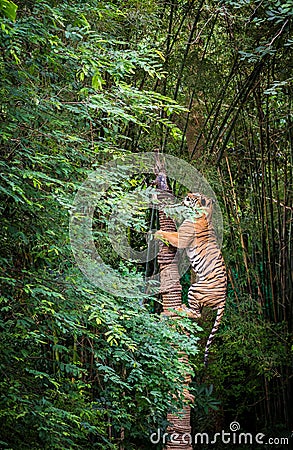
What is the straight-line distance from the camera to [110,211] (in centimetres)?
242

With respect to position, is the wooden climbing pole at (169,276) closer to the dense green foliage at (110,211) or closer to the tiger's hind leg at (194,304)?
the tiger's hind leg at (194,304)

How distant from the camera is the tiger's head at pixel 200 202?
2896 mm

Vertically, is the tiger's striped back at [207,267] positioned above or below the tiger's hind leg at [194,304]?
above

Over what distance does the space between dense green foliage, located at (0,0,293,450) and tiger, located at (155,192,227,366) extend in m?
0.27

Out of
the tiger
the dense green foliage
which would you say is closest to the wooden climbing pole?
the tiger

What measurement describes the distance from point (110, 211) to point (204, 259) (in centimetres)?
87

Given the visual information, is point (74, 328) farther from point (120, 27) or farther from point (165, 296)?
point (120, 27)

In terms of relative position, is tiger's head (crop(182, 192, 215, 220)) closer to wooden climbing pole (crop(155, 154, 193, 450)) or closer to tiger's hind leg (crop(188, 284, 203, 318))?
wooden climbing pole (crop(155, 154, 193, 450))

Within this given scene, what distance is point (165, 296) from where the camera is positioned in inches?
123

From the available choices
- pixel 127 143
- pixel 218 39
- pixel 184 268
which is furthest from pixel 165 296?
pixel 218 39

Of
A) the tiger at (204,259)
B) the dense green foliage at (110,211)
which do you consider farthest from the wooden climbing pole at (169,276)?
the dense green foliage at (110,211)

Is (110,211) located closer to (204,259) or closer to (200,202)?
(200,202)

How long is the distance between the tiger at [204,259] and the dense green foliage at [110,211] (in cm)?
27

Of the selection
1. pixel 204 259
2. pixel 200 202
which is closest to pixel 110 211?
pixel 200 202
